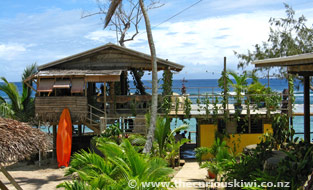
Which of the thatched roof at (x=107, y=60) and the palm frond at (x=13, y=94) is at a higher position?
the thatched roof at (x=107, y=60)

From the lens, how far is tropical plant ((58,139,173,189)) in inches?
338

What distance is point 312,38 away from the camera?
2509 centimetres

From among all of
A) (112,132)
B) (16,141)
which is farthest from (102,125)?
(16,141)

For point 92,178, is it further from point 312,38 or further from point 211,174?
point 312,38

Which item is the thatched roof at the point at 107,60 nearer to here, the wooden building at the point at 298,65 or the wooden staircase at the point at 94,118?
the wooden staircase at the point at 94,118

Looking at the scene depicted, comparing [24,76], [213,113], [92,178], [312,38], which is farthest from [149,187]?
[312,38]

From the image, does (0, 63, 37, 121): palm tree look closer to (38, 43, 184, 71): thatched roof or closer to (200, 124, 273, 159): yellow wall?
(38, 43, 184, 71): thatched roof

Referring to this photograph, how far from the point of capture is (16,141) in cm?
899

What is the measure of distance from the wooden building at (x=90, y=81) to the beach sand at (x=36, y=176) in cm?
229

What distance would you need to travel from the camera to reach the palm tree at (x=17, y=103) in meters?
20.6

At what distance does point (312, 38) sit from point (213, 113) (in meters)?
10.7

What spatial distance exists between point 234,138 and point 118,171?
10.2m

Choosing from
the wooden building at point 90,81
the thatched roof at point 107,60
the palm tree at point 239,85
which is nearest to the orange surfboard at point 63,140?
the wooden building at point 90,81

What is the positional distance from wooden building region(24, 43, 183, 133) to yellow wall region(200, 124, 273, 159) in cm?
296
